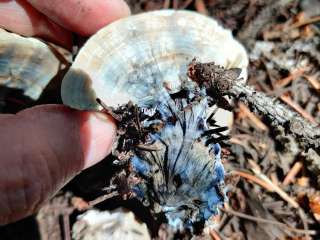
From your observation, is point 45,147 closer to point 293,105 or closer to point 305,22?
point 293,105

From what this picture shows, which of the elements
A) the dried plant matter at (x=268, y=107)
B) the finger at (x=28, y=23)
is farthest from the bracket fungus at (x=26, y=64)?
the dried plant matter at (x=268, y=107)

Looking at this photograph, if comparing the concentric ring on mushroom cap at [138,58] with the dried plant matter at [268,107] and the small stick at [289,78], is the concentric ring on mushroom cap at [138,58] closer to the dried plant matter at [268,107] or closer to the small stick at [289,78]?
the dried plant matter at [268,107]

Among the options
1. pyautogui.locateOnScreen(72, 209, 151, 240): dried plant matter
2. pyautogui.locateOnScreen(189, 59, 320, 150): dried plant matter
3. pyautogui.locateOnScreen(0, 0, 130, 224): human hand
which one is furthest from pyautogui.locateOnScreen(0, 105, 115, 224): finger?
pyautogui.locateOnScreen(189, 59, 320, 150): dried plant matter

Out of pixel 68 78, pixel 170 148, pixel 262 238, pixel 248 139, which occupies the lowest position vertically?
pixel 262 238

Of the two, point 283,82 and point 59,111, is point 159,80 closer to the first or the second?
point 59,111

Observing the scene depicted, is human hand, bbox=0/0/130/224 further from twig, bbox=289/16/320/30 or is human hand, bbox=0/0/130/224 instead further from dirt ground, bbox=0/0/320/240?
twig, bbox=289/16/320/30

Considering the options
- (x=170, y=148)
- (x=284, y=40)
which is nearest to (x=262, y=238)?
(x=170, y=148)
